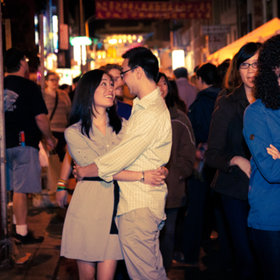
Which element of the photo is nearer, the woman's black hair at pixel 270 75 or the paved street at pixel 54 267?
the woman's black hair at pixel 270 75

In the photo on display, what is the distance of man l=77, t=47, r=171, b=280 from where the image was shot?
11.1ft

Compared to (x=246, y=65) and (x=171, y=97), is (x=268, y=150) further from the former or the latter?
(x=171, y=97)

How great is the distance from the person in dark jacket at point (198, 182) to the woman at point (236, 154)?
153 cm

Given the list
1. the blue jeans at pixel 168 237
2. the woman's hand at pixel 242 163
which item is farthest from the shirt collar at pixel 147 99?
the blue jeans at pixel 168 237

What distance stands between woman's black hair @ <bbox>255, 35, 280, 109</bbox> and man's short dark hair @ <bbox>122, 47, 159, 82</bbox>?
0.80m

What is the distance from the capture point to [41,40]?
29.9 ft

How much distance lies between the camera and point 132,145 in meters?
3.35

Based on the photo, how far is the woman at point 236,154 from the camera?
4344mm

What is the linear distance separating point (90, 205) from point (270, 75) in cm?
153

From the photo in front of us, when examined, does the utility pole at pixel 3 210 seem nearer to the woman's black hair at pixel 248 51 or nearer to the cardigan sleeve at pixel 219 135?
the cardigan sleeve at pixel 219 135

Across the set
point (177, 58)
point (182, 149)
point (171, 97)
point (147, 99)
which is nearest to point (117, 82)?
point (171, 97)

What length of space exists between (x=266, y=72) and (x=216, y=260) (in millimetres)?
3880

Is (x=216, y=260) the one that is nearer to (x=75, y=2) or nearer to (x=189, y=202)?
(x=189, y=202)

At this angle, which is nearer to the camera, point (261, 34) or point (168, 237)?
point (168, 237)
